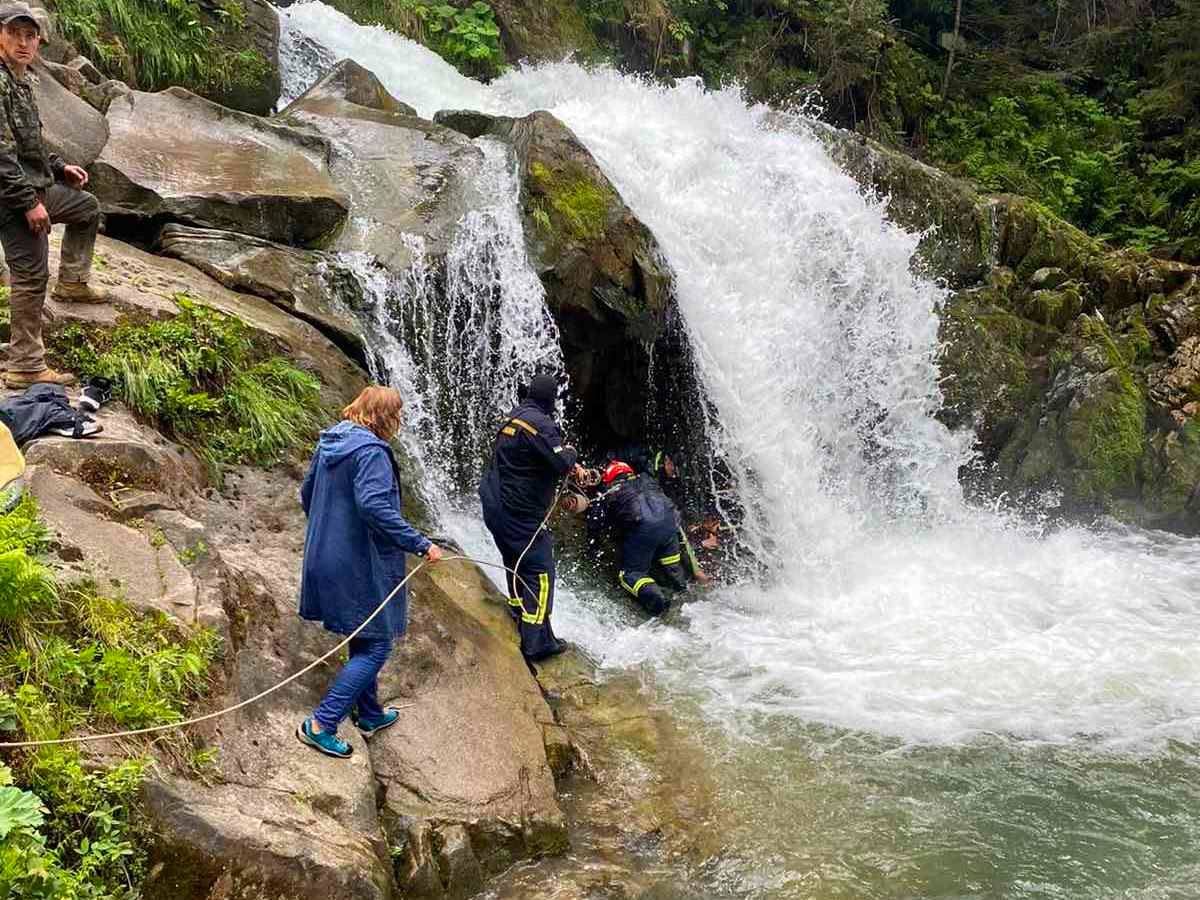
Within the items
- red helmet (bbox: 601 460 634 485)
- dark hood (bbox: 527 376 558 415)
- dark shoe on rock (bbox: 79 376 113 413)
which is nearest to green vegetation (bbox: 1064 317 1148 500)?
red helmet (bbox: 601 460 634 485)

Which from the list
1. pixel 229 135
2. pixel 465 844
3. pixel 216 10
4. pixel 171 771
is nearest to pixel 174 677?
pixel 171 771

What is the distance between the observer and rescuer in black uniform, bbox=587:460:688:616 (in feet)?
28.9

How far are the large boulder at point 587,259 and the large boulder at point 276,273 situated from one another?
2.13m

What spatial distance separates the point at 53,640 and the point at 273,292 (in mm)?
4410

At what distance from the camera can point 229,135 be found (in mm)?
9188

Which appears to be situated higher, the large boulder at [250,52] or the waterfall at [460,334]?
the large boulder at [250,52]

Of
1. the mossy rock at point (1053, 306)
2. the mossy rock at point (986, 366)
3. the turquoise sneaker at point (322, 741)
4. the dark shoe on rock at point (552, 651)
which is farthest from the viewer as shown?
the mossy rock at point (1053, 306)

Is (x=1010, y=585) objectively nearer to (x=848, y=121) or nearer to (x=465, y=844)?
(x=465, y=844)

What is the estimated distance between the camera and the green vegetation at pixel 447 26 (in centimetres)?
1557

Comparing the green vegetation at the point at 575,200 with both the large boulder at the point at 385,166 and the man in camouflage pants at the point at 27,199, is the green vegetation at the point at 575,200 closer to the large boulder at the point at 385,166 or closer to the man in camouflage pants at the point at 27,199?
the large boulder at the point at 385,166

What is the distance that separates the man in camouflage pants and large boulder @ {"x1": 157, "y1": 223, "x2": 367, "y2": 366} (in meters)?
1.66

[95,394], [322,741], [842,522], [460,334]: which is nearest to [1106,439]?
[842,522]

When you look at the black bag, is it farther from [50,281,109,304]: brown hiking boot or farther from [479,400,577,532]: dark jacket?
[479,400,577,532]: dark jacket

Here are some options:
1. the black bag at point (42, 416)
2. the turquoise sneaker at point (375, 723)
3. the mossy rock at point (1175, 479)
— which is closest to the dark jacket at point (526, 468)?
the turquoise sneaker at point (375, 723)
